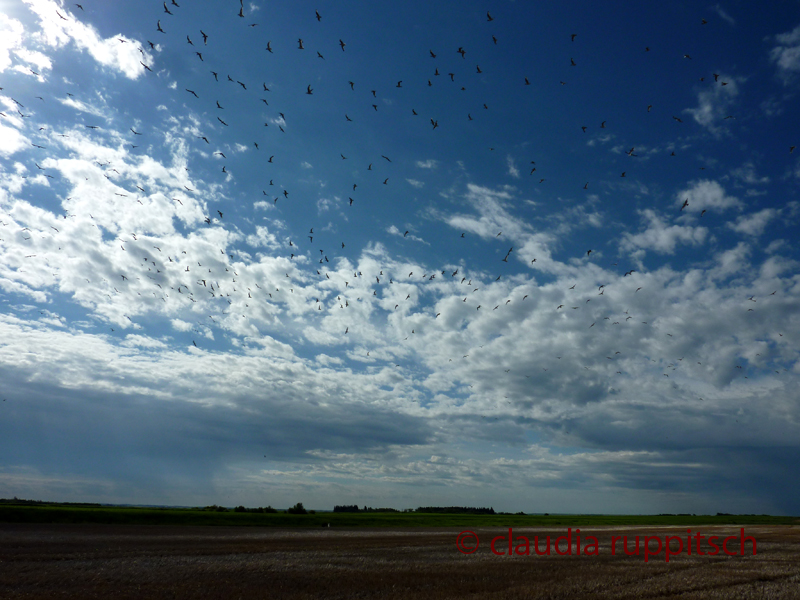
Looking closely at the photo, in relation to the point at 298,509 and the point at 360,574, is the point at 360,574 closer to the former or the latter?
the point at 360,574

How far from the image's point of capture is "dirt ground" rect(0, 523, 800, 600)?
57.0 feet

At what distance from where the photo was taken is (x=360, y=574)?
21688 millimetres

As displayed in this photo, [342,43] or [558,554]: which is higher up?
[342,43]

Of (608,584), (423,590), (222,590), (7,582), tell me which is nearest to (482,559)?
(608,584)

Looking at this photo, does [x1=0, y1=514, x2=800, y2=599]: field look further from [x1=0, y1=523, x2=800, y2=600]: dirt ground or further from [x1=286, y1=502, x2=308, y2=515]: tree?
[x1=286, y1=502, x2=308, y2=515]: tree

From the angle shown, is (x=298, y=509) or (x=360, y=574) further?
(x=298, y=509)

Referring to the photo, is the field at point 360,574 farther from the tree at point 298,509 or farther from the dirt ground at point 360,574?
the tree at point 298,509

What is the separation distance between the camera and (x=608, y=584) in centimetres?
1970

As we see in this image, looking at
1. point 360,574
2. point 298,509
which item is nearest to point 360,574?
point 360,574

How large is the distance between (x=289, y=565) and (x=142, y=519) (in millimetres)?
52894

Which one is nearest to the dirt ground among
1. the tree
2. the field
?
the field

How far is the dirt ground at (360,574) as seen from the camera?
1738 cm

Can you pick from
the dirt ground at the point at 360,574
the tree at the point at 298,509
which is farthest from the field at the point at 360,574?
the tree at the point at 298,509

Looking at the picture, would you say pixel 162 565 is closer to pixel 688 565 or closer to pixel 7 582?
pixel 7 582
